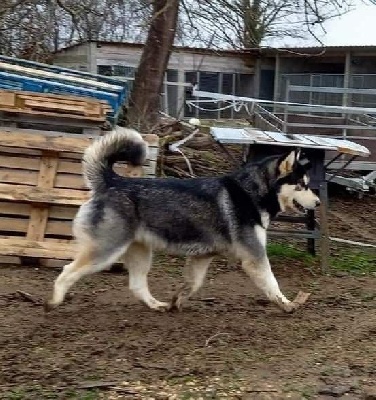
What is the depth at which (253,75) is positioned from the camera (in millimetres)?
27844

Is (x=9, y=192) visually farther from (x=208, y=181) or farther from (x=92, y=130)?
(x=208, y=181)

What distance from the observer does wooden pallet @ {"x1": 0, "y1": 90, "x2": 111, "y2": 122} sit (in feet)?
26.4

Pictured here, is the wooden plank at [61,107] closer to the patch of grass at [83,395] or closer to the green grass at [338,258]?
the green grass at [338,258]

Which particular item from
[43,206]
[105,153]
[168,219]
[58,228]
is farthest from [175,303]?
[43,206]

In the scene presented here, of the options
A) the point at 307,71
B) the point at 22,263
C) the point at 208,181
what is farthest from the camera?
the point at 307,71

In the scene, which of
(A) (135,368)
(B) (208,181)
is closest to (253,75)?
(B) (208,181)

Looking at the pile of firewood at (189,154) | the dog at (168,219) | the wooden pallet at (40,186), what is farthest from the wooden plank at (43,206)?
the pile of firewood at (189,154)

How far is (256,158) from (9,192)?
106 inches

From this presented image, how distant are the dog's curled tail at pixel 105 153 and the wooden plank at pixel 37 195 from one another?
1.80 m

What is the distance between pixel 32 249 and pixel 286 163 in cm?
286

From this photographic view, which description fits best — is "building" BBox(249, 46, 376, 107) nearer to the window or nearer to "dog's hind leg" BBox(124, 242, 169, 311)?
the window

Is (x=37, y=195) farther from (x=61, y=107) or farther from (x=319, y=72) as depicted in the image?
(x=319, y=72)

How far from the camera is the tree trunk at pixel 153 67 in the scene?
40.2 ft

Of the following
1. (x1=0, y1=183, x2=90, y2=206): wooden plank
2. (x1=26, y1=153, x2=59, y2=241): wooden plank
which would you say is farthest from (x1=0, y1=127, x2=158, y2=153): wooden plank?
(x1=0, y1=183, x2=90, y2=206): wooden plank
